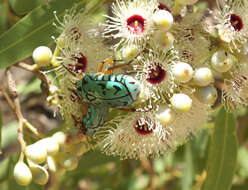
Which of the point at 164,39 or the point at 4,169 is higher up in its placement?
the point at 164,39

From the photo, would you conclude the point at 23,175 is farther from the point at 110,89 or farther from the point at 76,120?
the point at 110,89

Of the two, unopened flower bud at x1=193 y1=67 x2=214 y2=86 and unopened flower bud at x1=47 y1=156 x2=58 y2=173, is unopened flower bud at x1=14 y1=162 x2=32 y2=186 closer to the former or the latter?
unopened flower bud at x1=47 y1=156 x2=58 y2=173

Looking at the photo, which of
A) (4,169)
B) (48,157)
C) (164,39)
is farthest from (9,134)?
(164,39)

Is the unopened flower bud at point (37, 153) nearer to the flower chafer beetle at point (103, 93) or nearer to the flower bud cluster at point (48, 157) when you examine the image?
the flower bud cluster at point (48, 157)

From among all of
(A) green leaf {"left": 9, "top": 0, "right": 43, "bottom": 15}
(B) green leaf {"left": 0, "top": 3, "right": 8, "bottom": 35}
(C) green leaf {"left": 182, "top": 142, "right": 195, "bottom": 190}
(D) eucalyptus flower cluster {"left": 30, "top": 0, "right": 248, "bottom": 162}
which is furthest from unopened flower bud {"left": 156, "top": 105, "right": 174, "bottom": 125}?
(B) green leaf {"left": 0, "top": 3, "right": 8, "bottom": 35}

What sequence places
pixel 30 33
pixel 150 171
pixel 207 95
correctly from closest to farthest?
1. pixel 207 95
2. pixel 30 33
3. pixel 150 171

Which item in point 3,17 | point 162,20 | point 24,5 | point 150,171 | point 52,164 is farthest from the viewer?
point 150,171
